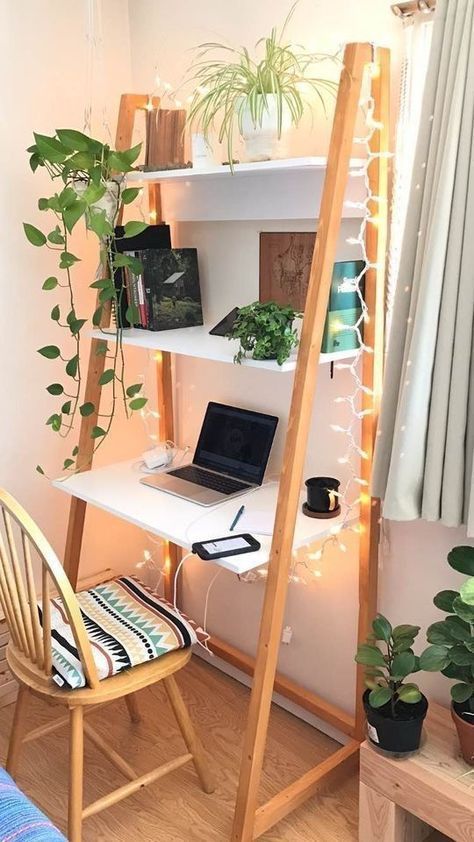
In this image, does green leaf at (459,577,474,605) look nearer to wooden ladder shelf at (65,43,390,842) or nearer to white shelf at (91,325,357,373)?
wooden ladder shelf at (65,43,390,842)

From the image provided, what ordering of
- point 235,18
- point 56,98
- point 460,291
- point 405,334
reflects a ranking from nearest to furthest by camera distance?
point 460,291 < point 405,334 < point 235,18 < point 56,98

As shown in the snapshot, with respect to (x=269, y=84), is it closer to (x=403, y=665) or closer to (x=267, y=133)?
(x=267, y=133)

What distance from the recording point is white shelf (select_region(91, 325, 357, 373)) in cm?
172

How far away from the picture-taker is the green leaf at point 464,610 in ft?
4.99

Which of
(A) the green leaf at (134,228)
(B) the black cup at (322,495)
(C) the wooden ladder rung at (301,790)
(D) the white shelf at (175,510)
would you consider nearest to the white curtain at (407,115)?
(B) the black cup at (322,495)

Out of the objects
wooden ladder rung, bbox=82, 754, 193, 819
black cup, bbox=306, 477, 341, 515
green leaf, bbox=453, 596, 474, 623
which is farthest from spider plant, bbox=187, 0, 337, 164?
wooden ladder rung, bbox=82, 754, 193, 819

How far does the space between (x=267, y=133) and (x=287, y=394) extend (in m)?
0.69

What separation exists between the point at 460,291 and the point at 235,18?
106cm

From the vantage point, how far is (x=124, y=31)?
2416mm

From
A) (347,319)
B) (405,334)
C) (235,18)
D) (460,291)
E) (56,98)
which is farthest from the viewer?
(56,98)

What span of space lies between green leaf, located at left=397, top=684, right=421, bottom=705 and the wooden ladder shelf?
269 mm

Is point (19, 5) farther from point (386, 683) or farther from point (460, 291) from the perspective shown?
point (386, 683)

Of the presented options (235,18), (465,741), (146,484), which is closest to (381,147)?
(235,18)

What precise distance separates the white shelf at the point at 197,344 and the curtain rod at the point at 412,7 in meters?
0.71
